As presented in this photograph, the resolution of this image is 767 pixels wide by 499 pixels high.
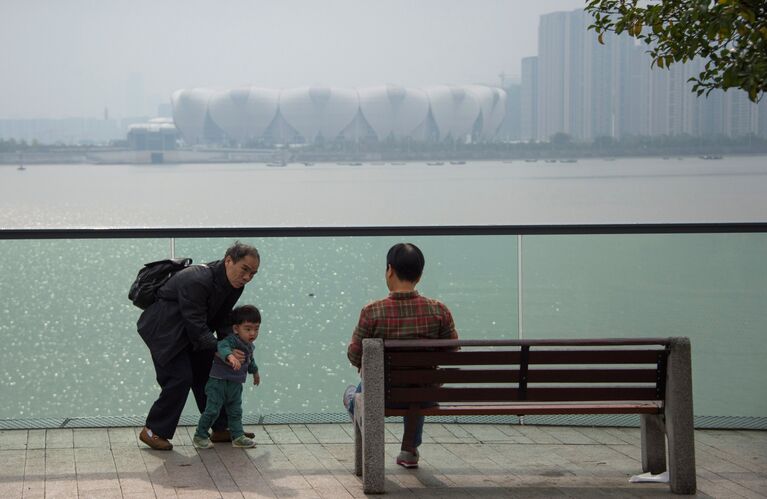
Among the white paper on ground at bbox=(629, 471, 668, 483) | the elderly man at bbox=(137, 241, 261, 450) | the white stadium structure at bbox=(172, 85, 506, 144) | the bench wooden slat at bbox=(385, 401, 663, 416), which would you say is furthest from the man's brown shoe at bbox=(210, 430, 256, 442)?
the white stadium structure at bbox=(172, 85, 506, 144)

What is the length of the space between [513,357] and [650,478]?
877 millimetres

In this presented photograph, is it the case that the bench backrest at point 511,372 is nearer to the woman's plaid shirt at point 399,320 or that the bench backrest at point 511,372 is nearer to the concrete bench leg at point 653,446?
the woman's plaid shirt at point 399,320

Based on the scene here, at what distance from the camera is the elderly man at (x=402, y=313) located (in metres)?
5.13

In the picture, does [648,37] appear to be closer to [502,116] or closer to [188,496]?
[188,496]

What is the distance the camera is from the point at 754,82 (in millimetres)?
4309

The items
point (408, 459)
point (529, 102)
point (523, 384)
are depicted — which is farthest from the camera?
point (529, 102)

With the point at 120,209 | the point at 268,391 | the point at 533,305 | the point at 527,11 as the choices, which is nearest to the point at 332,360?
the point at 268,391

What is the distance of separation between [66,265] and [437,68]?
152 ft

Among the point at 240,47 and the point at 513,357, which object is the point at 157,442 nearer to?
the point at 513,357

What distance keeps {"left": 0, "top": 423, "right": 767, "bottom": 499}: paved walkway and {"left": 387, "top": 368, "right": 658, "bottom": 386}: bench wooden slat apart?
50 cm

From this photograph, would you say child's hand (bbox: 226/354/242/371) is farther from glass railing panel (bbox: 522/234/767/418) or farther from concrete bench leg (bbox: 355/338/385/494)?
glass railing panel (bbox: 522/234/767/418)

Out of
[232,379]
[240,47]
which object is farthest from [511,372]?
[240,47]

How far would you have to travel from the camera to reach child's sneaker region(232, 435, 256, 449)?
6098 mm

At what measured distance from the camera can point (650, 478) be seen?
5.27 m
